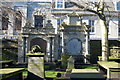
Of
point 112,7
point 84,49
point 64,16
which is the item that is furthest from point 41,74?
point 112,7

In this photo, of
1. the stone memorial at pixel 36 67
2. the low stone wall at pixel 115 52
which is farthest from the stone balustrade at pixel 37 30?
the stone memorial at pixel 36 67

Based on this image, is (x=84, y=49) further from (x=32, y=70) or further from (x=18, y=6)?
(x=18, y=6)

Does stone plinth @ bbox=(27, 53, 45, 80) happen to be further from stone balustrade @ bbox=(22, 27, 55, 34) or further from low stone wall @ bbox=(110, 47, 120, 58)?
low stone wall @ bbox=(110, 47, 120, 58)

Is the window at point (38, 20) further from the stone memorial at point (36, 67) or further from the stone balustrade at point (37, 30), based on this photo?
the stone memorial at point (36, 67)

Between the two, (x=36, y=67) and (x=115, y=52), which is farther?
(x=115, y=52)

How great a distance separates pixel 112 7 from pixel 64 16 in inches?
330

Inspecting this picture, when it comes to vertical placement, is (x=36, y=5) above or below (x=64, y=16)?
above

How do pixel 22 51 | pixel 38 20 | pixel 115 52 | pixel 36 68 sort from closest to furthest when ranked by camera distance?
pixel 36 68, pixel 22 51, pixel 115 52, pixel 38 20

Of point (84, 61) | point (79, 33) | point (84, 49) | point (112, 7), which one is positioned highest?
point (112, 7)

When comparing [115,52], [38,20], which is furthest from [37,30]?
[38,20]

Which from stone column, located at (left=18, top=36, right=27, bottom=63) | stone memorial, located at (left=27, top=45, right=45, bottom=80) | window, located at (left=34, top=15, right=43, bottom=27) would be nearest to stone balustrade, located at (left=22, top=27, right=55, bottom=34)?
stone column, located at (left=18, top=36, right=27, bottom=63)

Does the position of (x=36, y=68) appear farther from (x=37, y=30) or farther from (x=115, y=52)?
(x=115, y=52)

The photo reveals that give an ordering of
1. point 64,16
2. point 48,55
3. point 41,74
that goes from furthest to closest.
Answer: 1. point 64,16
2. point 48,55
3. point 41,74

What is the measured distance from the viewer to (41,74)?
11.6 m
